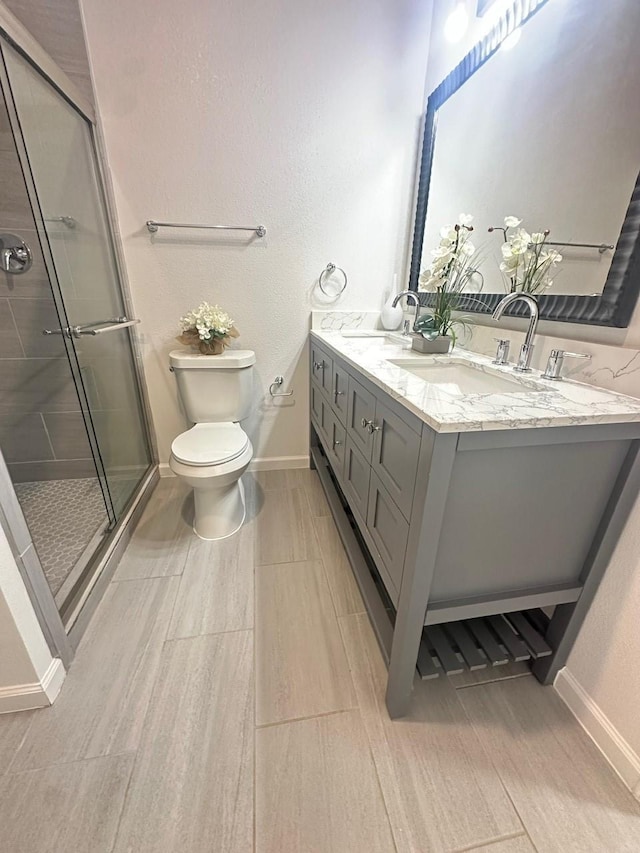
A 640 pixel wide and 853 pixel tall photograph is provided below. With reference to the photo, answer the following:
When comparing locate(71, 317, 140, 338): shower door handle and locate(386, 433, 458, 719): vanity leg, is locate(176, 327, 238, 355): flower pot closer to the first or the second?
locate(71, 317, 140, 338): shower door handle

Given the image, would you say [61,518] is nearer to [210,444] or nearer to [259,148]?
[210,444]

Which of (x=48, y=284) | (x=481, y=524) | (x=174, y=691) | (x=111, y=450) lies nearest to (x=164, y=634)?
(x=174, y=691)

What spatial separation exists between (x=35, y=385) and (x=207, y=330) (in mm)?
1021

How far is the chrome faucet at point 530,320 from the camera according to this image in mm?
1016

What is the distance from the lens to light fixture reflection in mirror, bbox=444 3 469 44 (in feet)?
4.74

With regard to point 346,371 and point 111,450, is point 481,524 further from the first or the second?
point 111,450

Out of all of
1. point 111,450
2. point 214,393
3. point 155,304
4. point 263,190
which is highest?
point 263,190

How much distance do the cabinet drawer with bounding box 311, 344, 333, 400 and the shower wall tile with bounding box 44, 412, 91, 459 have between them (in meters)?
1.32

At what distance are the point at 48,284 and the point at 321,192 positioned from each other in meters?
A: 1.44

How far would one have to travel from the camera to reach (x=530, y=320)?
3.58 ft

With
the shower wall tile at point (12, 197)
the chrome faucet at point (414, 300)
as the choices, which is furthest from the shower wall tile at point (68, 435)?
the chrome faucet at point (414, 300)

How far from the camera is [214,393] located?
1.84 m

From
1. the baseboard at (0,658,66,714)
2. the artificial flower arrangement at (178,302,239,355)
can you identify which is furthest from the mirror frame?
the baseboard at (0,658,66,714)

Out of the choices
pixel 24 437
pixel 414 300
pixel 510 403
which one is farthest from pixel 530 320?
pixel 24 437
